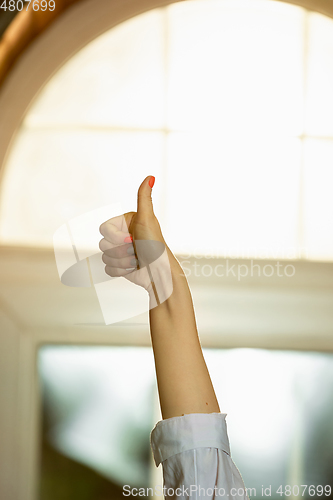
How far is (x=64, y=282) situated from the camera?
0.72 metres

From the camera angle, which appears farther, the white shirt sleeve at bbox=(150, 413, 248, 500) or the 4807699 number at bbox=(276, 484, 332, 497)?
the 4807699 number at bbox=(276, 484, 332, 497)

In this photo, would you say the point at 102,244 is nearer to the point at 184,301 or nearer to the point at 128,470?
the point at 184,301

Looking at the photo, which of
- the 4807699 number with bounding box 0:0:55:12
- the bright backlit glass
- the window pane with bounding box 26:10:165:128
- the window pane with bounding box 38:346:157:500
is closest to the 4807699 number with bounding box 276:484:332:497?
the window pane with bounding box 38:346:157:500

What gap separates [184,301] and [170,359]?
0.05m

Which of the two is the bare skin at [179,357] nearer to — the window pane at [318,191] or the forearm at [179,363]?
the forearm at [179,363]

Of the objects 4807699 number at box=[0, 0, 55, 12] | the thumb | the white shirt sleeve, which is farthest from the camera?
4807699 number at box=[0, 0, 55, 12]

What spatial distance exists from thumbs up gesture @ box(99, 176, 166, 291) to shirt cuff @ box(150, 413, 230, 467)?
0.52 ft

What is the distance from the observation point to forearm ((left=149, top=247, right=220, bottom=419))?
1.09ft

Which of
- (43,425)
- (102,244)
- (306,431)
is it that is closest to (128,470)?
(43,425)

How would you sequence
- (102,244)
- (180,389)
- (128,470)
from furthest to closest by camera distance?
(128,470)
(102,244)
(180,389)

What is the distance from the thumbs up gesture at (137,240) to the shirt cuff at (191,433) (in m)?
0.16

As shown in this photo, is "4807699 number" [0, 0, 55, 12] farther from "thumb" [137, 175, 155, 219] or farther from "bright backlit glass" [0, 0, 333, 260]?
"thumb" [137, 175, 155, 219]

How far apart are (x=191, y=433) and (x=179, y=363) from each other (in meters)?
0.05

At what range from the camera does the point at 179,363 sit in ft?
1.11
